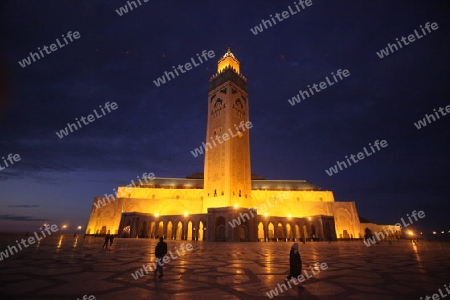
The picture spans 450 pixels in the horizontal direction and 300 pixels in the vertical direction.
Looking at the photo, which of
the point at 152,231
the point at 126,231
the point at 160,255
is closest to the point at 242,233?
the point at 152,231

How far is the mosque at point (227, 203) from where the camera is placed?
3453 centimetres

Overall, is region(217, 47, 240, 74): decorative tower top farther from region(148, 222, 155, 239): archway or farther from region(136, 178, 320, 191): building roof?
region(148, 222, 155, 239): archway

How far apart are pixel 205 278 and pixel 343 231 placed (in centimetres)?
5155

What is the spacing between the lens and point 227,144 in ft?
138

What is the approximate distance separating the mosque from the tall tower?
0.17 metres

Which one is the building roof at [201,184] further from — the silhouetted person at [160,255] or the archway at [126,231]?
the silhouetted person at [160,255]

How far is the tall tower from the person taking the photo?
1606 inches

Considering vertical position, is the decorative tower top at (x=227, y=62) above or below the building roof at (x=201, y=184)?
above

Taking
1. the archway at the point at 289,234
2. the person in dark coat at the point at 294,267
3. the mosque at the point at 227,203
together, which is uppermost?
the mosque at the point at 227,203

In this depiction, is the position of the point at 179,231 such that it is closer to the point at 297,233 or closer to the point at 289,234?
the point at 289,234

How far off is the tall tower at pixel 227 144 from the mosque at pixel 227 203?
17 cm

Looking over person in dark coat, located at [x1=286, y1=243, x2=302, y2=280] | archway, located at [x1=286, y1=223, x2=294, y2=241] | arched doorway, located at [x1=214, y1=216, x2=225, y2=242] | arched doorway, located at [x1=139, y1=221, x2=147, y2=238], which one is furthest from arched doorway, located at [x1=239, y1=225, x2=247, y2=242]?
person in dark coat, located at [x1=286, y1=243, x2=302, y2=280]

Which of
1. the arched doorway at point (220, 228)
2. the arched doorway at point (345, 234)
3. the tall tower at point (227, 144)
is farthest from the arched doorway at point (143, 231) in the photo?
the arched doorway at point (345, 234)

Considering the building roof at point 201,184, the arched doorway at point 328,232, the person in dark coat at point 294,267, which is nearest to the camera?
the person in dark coat at point 294,267
